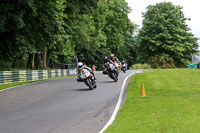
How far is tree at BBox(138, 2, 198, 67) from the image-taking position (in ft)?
216

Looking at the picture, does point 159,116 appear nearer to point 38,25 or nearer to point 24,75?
point 38,25

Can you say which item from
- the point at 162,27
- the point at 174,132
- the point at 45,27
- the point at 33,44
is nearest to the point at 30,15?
the point at 45,27

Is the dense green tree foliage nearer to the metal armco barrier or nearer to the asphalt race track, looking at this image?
the metal armco barrier

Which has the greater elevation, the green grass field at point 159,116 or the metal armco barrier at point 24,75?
the metal armco barrier at point 24,75

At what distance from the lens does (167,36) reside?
6525 cm

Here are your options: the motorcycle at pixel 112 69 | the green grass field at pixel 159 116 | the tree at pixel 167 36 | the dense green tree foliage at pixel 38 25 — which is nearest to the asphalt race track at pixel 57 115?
the green grass field at pixel 159 116

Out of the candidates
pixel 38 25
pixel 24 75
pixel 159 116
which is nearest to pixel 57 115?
pixel 159 116

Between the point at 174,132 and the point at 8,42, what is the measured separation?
23608 millimetres

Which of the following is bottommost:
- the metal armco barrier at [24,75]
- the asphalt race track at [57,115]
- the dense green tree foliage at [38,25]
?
the asphalt race track at [57,115]

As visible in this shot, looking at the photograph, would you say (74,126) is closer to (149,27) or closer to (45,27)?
(45,27)

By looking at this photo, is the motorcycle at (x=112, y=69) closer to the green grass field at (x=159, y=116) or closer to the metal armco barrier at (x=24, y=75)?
the green grass field at (x=159, y=116)

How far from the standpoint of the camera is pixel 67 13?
110 feet

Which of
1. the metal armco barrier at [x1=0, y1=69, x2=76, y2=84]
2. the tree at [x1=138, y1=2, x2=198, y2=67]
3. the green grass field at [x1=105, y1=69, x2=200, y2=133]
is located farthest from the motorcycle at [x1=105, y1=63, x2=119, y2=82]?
the tree at [x1=138, y1=2, x2=198, y2=67]

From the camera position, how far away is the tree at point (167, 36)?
65.7 m
